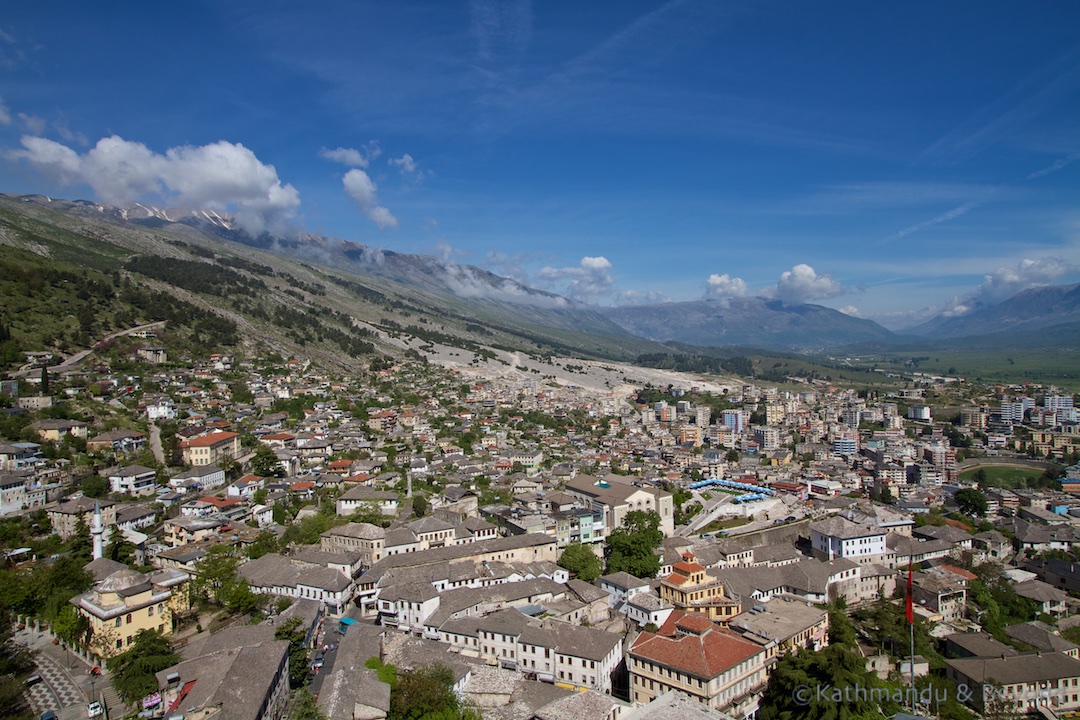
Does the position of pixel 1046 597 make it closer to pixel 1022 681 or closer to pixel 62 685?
pixel 1022 681

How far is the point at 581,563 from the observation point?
27.4 metres

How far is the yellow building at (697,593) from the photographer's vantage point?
24312 mm

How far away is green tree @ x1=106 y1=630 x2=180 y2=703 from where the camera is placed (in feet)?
53.3

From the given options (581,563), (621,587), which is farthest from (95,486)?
(621,587)

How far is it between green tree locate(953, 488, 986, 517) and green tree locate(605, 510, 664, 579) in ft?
80.2

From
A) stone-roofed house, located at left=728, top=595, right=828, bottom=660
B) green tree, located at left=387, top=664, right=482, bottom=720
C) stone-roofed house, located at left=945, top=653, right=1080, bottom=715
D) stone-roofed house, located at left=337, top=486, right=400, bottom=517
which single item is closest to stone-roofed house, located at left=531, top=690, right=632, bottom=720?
green tree, located at left=387, top=664, right=482, bottom=720

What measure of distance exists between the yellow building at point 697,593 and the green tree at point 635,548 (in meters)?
1.80

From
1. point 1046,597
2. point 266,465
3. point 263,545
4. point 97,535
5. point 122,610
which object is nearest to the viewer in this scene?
point 122,610

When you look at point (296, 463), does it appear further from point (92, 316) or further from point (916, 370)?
point (916, 370)

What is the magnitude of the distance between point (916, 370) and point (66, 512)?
183 meters

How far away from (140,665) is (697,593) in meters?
17.6

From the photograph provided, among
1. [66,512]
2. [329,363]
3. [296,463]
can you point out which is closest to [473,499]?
[296,463]

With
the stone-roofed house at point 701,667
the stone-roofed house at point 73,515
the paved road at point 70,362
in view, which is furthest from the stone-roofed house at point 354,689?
the paved road at point 70,362

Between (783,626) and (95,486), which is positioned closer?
(783,626)
